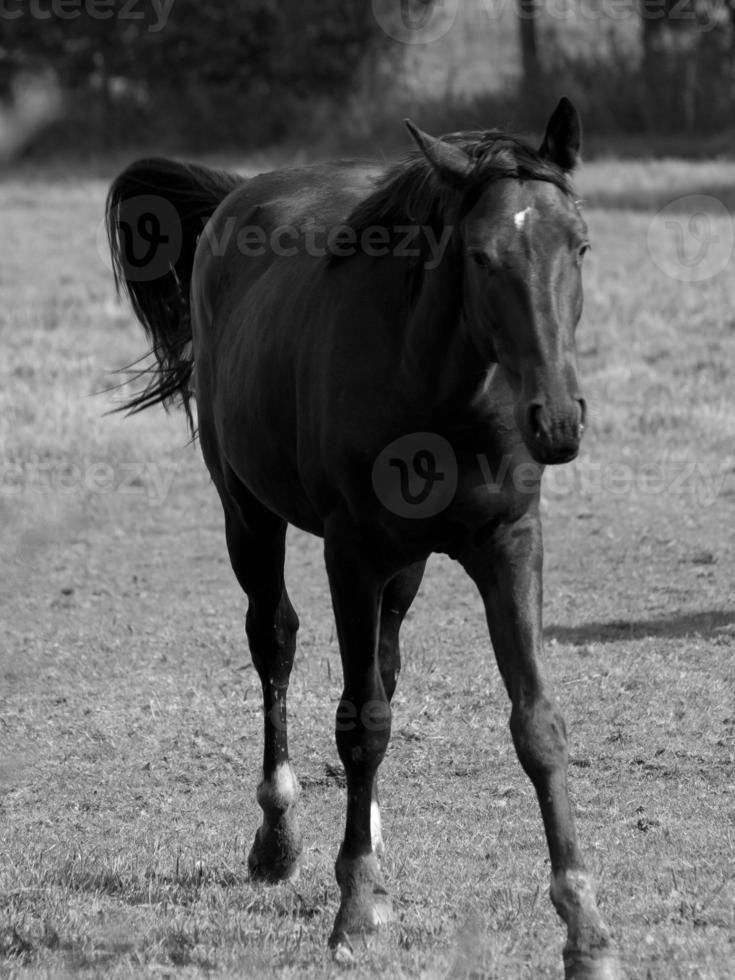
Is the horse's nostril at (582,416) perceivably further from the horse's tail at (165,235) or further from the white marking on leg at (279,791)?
the horse's tail at (165,235)

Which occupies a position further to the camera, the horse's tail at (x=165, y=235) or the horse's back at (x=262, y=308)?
the horse's tail at (x=165, y=235)

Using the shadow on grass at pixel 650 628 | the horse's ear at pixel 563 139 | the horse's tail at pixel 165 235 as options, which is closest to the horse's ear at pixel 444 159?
the horse's ear at pixel 563 139

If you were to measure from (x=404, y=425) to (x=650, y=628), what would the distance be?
13.1ft

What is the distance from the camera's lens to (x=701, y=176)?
2212 centimetres

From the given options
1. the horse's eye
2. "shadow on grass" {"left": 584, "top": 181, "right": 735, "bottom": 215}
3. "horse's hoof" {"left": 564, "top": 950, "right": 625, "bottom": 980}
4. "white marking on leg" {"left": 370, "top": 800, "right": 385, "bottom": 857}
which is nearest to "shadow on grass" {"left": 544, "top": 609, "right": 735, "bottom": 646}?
"white marking on leg" {"left": 370, "top": 800, "right": 385, "bottom": 857}

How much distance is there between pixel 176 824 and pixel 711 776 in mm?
1991

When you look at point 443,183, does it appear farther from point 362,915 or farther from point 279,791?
point 279,791

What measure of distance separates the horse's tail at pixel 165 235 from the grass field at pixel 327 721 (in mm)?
1602

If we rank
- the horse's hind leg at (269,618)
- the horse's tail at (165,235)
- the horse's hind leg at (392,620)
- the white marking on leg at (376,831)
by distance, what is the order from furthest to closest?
the horse's tail at (165,235) → the horse's hind leg at (269,618) → the horse's hind leg at (392,620) → the white marking on leg at (376,831)

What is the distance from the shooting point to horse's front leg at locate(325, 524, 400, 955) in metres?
4.32

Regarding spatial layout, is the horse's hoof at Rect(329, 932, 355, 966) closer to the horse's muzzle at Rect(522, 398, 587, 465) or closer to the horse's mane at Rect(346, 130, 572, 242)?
the horse's muzzle at Rect(522, 398, 587, 465)

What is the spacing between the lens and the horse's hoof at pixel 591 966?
377cm

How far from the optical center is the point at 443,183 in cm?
391

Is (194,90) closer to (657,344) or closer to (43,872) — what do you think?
(657,344)
